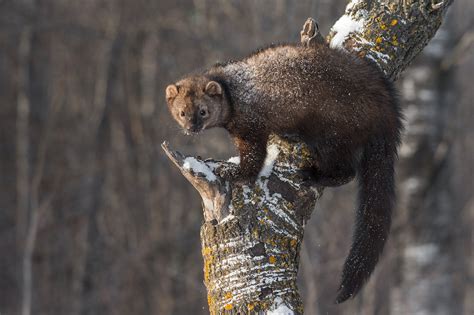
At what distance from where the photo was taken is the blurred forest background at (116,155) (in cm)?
1060

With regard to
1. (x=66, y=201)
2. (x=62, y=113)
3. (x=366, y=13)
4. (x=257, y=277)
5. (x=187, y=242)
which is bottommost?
(x=257, y=277)

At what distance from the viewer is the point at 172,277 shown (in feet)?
35.1

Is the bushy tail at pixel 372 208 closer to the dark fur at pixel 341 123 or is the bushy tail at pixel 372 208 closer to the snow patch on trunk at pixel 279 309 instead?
the dark fur at pixel 341 123

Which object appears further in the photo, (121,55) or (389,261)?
(121,55)

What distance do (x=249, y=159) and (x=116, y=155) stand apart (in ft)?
27.2

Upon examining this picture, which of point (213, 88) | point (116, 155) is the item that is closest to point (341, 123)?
point (213, 88)

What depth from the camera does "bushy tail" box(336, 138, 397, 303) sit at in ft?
12.4

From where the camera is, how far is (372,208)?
3.95 meters

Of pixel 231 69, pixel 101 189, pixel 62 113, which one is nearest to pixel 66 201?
pixel 101 189

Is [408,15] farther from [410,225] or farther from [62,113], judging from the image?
[62,113]

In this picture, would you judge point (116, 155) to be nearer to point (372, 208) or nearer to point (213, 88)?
point (213, 88)

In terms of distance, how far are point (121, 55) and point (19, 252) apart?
4.06 m

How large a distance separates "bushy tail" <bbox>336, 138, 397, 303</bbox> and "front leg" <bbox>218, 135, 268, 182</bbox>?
0.64 meters

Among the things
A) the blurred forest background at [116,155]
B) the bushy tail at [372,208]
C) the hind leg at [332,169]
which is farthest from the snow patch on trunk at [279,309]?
the blurred forest background at [116,155]
